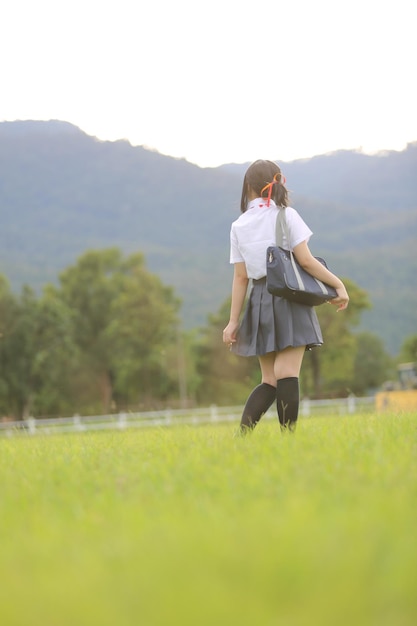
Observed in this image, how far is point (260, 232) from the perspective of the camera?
5.84 meters

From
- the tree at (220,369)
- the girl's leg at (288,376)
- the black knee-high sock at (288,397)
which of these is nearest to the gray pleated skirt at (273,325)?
the girl's leg at (288,376)

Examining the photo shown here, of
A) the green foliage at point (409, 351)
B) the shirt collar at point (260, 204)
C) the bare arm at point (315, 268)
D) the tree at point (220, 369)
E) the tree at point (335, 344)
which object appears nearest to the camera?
the bare arm at point (315, 268)

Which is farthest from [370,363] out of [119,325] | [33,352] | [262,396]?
[262,396]

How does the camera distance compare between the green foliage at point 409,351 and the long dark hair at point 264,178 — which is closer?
the long dark hair at point 264,178

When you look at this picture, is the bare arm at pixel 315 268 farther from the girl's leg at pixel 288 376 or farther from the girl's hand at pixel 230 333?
the girl's hand at pixel 230 333

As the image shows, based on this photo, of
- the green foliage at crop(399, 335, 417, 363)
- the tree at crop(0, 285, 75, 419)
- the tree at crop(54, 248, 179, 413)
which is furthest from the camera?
the green foliage at crop(399, 335, 417, 363)

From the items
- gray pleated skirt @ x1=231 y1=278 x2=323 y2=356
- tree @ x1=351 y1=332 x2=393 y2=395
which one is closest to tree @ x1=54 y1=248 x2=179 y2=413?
tree @ x1=351 y1=332 x2=393 y2=395

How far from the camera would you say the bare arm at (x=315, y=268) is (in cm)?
575

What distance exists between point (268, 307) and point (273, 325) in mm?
140

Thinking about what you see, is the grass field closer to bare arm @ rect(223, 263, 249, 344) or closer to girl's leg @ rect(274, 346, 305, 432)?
girl's leg @ rect(274, 346, 305, 432)

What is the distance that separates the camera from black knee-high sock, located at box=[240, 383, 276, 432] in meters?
5.86

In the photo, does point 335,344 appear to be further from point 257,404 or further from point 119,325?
point 257,404

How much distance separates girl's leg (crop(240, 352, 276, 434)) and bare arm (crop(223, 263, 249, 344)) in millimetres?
254

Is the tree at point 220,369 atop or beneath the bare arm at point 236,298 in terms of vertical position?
beneath
